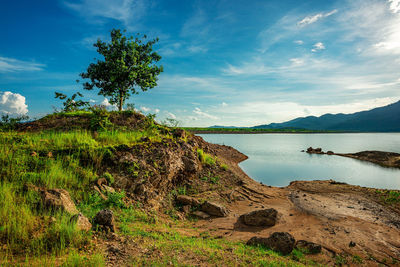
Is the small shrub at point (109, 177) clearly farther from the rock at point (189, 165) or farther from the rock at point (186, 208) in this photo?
the rock at point (189, 165)

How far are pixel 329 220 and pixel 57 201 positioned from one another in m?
10.2

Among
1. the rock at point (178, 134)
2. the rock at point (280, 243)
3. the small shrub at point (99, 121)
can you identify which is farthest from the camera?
the rock at point (178, 134)

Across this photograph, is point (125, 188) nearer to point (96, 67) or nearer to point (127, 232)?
point (127, 232)

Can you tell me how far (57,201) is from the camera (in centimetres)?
425

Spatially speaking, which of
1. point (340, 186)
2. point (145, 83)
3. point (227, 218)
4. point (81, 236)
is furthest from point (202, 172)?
point (145, 83)

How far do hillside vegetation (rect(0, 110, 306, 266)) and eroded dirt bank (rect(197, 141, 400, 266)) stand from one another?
115cm

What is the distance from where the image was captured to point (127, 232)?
4508mm

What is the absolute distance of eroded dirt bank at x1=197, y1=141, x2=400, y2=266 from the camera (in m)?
5.75

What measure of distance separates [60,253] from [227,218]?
6.12m

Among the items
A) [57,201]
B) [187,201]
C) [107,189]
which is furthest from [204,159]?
[57,201]

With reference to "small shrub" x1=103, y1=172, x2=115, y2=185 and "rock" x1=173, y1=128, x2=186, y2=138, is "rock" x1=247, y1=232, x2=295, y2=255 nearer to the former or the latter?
"small shrub" x1=103, y1=172, x2=115, y2=185

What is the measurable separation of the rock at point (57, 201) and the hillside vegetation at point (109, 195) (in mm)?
53

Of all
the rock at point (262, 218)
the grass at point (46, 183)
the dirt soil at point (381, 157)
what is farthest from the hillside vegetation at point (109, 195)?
the dirt soil at point (381, 157)

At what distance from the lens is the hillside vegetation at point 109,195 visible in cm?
332
